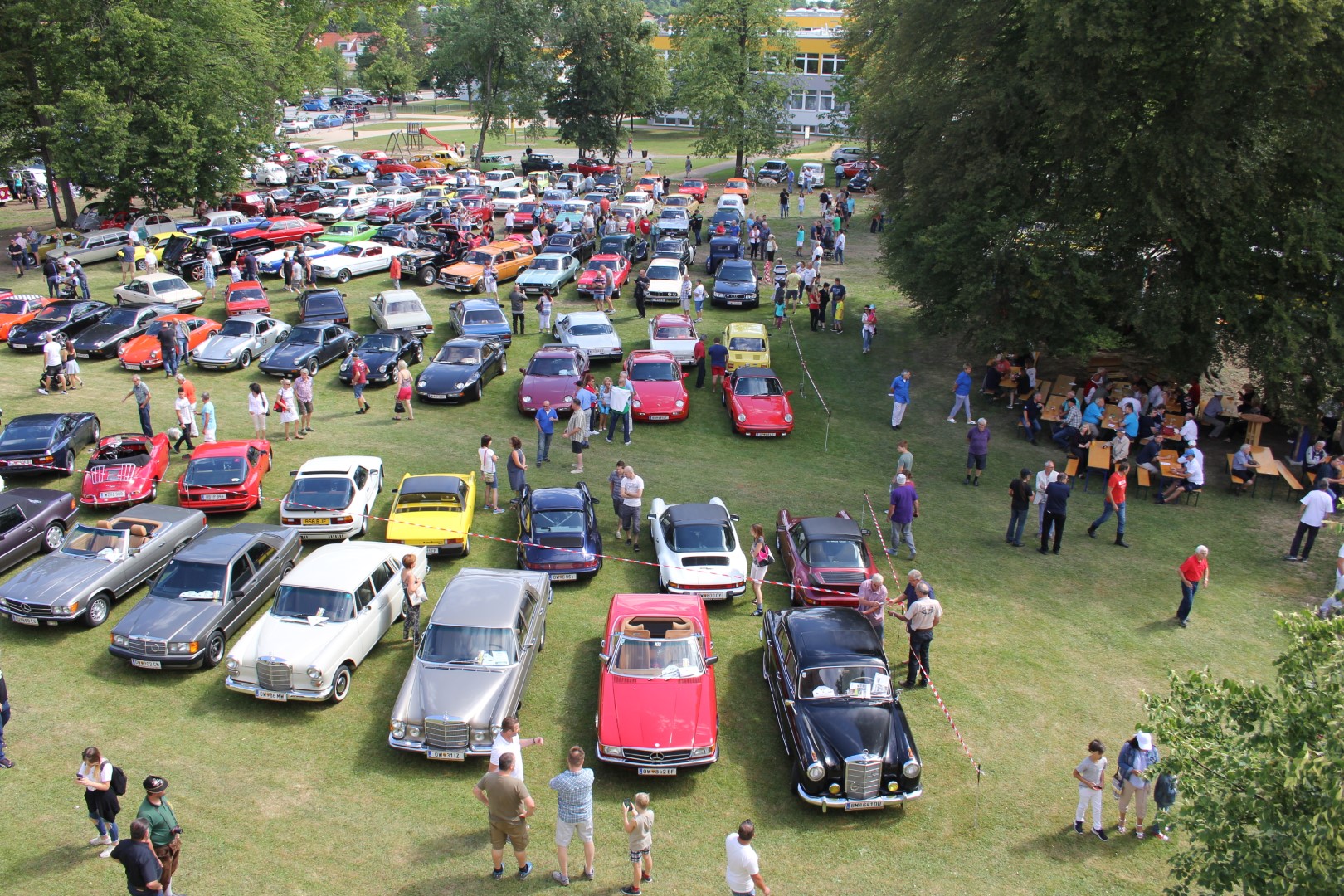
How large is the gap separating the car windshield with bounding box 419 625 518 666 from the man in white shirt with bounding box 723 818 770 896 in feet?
14.4

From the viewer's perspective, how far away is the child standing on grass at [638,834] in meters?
9.05

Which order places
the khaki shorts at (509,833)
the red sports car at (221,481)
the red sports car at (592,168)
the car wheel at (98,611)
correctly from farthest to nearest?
the red sports car at (592,168), the red sports car at (221,481), the car wheel at (98,611), the khaki shorts at (509,833)

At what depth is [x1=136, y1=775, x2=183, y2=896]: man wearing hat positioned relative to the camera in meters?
8.78

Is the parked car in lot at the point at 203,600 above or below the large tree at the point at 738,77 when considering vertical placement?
below

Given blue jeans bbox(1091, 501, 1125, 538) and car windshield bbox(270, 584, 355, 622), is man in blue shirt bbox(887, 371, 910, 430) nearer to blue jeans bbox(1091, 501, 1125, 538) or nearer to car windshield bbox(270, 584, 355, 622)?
blue jeans bbox(1091, 501, 1125, 538)

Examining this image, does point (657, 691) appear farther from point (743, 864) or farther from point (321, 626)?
point (321, 626)

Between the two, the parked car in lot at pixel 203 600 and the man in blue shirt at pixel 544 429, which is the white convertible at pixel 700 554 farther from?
the parked car in lot at pixel 203 600

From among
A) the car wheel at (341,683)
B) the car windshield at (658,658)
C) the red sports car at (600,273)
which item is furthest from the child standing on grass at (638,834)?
the red sports car at (600,273)

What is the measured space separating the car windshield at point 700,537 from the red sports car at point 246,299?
17845 millimetres

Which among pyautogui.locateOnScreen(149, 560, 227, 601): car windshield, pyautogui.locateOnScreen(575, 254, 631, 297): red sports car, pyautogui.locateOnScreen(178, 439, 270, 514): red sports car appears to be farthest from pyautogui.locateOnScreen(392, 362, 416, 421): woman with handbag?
pyautogui.locateOnScreen(575, 254, 631, 297): red sports car

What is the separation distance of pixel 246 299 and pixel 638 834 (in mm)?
24397

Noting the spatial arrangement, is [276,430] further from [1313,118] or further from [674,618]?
[1313,118]

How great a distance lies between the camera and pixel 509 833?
A: 9.20m

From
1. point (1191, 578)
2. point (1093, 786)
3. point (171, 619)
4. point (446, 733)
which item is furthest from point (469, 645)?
point (1191, 578)
